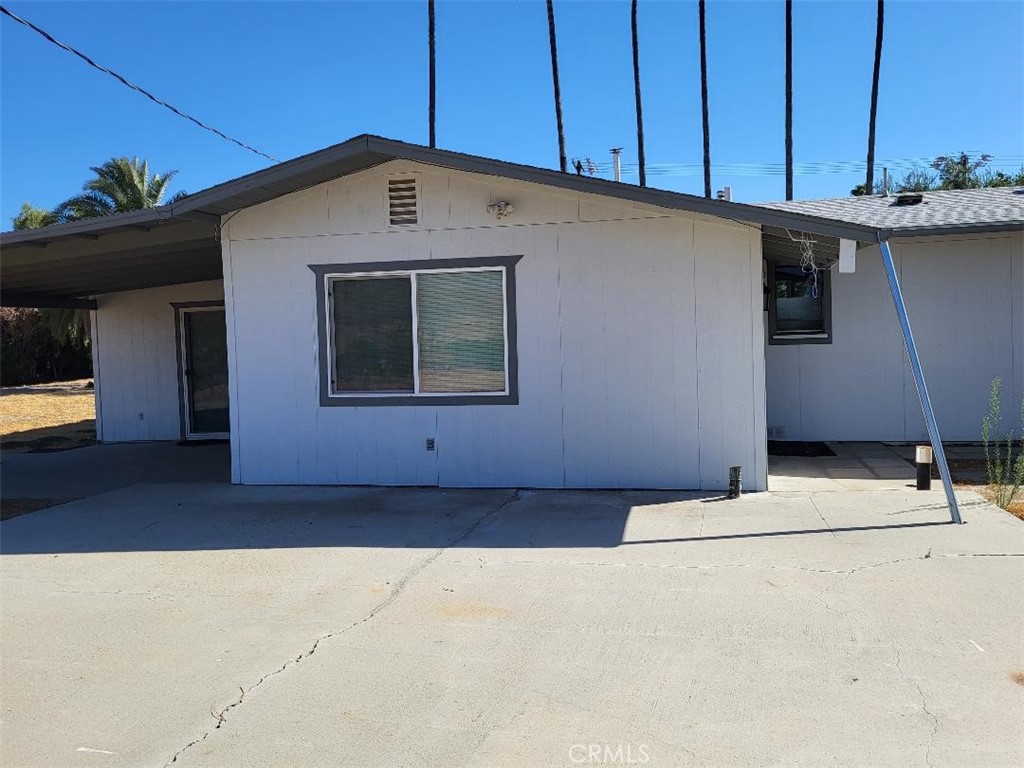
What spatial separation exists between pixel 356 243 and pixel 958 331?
24.6 feet

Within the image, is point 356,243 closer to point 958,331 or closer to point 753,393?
point 753,393

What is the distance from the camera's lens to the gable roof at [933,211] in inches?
379

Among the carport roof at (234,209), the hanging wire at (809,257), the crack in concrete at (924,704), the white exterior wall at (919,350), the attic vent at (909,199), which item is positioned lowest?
the crack in concrete at (924,704)

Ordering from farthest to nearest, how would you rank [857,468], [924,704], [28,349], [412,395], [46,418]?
[28,349] < [46,418] < [857,468] < [412,395] < [924,704]

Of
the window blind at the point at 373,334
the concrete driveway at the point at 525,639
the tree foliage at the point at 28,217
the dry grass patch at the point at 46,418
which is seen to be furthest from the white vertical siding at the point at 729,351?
the tree foliage at the point at 28,217

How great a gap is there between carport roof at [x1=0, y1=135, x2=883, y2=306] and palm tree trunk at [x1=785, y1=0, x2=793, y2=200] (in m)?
15.2

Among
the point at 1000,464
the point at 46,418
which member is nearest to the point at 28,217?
the point at 46,418

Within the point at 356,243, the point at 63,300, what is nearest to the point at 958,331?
the point at 356,243

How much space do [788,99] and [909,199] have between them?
11064 mm

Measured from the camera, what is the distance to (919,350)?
34.3ft

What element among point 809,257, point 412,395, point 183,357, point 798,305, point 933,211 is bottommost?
point 412,395

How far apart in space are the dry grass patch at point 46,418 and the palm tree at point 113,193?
494cm

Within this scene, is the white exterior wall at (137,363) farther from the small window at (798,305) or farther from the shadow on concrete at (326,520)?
the small window at (798,305)

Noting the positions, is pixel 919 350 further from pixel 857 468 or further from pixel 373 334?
pixel 373 334
